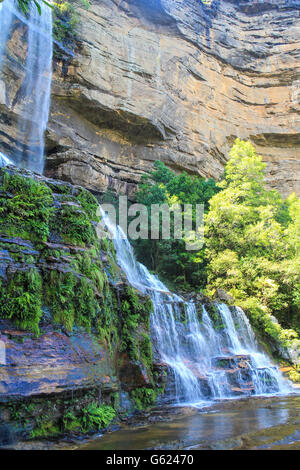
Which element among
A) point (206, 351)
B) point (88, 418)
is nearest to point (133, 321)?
point (88, 418)

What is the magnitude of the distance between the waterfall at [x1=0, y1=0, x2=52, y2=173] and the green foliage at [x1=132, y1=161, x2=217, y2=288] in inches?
275

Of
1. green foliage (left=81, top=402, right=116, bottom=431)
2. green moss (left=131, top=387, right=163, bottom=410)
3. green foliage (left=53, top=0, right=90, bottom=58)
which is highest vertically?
green foliage (left=53, top=0, right=90, bottom=58)

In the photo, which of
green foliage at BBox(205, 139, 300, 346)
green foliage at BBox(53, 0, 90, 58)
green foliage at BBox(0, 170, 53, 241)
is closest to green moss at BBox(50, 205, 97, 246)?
green foliage at BBox(0, 170, 53, 241)

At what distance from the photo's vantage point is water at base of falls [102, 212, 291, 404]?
980 centimetres

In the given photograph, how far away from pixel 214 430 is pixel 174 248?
45.6 feet

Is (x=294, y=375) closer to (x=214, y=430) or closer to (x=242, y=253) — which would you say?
(x=242, y=253)

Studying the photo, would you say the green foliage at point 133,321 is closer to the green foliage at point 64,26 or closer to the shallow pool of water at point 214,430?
the shallow pool of water at point 214,430

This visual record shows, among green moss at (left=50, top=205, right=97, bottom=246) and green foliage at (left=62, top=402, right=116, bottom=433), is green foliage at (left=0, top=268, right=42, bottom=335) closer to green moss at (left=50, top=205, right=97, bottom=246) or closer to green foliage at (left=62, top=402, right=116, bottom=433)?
green foliage at (left=62, top=402, right=116, bottom=433)

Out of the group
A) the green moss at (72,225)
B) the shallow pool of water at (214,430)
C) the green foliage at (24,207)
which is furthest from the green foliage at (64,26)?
the shallow pool of water at (214,430)

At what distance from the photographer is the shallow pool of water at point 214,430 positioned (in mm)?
4999

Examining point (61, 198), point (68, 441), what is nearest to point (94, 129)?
point (61, 198)

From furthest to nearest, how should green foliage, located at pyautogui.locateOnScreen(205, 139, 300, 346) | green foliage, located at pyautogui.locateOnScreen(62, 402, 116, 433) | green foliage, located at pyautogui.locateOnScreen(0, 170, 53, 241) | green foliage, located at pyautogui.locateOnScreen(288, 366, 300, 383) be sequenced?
green foliage, located at pyautogui.locateOnScreen(205, 139, 300, 346), green foliage, located at pyautogui.locateOnScreen(288, 366, 300, 383), green foliage, located at pyautogui.locateOnScreen(0, 170, 53, 241), green foliage, located at pyautogui.locateOnScreen(62, 402, 116, 433)

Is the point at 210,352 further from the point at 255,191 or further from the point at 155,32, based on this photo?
the point at 155,32

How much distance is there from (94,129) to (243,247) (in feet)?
44.6
